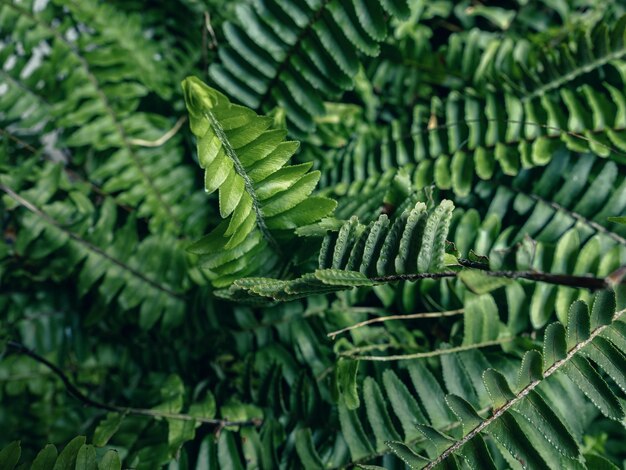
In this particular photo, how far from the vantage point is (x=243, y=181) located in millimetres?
565

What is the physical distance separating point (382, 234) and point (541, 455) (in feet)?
0.90

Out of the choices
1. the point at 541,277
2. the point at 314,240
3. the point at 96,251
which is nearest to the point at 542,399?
the point at 541,277

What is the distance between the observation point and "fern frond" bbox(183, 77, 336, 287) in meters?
0.53

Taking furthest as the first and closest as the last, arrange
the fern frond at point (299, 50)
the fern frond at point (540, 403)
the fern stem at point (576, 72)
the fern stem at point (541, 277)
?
the fern stem at point (576, 72) → the fern frond at point (299, 50) → the fern frond at point (540, 403) → the fern stem at point (541, 277)

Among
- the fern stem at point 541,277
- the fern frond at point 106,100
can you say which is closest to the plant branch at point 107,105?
the fern frond at point 106,100

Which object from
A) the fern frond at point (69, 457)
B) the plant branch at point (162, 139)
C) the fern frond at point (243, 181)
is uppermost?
the plant branch at point (162, 139)

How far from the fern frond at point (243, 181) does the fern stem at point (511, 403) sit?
28 cm

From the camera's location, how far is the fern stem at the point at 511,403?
20.5 inches

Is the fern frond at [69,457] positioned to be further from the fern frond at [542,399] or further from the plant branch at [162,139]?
the plant branch at [162,139]

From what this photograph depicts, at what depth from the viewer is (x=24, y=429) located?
0.92 m

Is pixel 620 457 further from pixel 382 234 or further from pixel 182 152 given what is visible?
pixel 182 152

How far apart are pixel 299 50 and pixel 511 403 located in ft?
1.90

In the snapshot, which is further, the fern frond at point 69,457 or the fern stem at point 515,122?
Result: the fern stem at point 515,122

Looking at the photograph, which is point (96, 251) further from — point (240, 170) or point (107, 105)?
point (240, 170)
